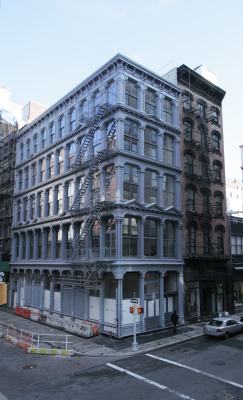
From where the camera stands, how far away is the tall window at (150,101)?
27.7 meters

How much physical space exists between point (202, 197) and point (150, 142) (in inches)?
331

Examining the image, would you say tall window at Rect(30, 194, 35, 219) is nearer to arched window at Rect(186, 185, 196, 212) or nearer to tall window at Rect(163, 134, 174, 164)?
tall window at Rect(163, 134, 174, 164)

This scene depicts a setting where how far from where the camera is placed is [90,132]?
26.7 metres

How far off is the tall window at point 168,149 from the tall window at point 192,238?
6.43 m

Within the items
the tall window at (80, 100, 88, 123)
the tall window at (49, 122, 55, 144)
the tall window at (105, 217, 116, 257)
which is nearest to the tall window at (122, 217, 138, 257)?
the tall window at (105, 217, 116, 257)

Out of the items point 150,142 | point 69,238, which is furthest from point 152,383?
point 150,142

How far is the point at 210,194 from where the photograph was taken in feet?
106

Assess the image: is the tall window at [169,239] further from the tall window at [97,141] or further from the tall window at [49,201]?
Result: the tall window at [49,201]

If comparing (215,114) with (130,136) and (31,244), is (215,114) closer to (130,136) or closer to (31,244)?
(130,136)

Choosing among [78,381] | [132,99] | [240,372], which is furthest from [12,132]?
[240,372]

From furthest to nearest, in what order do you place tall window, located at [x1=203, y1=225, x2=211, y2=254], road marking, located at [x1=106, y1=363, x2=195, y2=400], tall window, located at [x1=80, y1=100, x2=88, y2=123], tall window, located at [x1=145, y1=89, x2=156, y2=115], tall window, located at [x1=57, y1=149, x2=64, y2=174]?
tall window, located at [x1=57, y1=149, x2=64, y2=174] < tall window, located at [x1=203, y1=225, x2=211, y2=254] < tall window, located at [x1=80, y1=100, x2=88, y2=123] < tall window, located at [x1=145, y1=89, x2=156, y2=115] < road marking, located at [x1=106, y1=363, x2=195, y2=400]

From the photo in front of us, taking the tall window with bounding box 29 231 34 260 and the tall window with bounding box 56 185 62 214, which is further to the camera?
the tall window with bounding box 29 231 34 260

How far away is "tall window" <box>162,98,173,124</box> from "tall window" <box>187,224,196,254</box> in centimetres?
1004

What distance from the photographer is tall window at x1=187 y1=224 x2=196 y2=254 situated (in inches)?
1159
